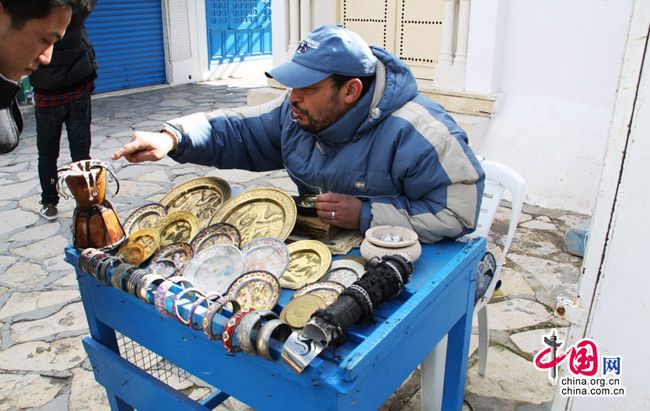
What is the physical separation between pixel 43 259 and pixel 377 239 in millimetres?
3394

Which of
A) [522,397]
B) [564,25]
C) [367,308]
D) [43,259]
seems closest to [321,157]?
[367,308]

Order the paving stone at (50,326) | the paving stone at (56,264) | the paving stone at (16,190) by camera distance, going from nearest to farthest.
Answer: the paving stone at (50,326), the paving stone at (56,264), the paving stone at (16,190)

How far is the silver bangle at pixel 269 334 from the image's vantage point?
148 centimetres

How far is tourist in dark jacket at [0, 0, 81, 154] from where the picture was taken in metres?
1.60

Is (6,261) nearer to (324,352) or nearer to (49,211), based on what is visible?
(49,211)

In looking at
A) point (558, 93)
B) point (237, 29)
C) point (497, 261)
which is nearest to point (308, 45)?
point (497, 261)

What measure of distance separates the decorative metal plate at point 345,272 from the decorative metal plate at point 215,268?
1.00 feet

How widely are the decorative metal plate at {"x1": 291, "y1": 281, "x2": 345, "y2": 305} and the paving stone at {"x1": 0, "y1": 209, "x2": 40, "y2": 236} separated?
13.1 ft

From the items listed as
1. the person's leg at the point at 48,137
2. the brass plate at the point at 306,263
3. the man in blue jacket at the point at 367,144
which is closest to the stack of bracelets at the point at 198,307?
the brass plate at the point at 306,263

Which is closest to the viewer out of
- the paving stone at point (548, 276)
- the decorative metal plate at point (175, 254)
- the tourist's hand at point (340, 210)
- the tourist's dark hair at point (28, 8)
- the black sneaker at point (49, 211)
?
the tourist's dark hair at point (28, 8)

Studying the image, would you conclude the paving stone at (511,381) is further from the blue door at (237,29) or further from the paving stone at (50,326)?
the blue door at (237,29)

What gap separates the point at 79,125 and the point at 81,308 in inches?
73.2

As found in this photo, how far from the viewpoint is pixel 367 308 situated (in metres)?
1.59

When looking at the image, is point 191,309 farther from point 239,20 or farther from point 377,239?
A: point 239,20
